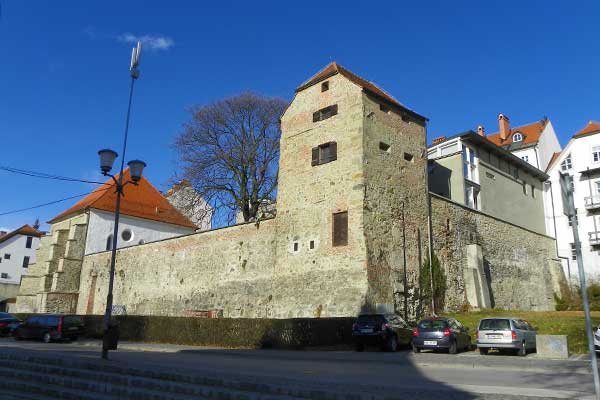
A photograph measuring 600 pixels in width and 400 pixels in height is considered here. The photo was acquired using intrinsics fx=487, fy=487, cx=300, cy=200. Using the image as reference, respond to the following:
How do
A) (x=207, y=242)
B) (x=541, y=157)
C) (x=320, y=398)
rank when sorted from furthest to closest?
(x=541, y=157), (x=207, y=242), (x=320, y=398)

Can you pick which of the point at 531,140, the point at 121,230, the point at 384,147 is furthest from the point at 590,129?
the point at 121,230

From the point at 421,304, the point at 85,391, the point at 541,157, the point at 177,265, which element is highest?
the point at 541,157

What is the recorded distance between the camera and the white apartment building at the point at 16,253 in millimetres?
61438

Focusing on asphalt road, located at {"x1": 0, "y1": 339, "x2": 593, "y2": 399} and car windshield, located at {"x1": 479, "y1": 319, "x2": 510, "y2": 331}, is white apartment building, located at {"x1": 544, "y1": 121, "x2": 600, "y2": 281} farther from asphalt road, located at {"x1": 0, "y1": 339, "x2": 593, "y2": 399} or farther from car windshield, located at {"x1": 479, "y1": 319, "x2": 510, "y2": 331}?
asphalt road, located at {"x1": 0, "y1": 339, "x2": 593, "y2": 399}

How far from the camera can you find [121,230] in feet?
Result: 137

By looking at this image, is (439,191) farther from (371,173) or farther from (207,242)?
(207,242)

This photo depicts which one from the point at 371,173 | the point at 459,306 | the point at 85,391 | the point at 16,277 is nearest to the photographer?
the point at 85,391

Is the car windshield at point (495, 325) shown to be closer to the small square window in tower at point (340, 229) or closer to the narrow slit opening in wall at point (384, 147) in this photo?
the small square window in tower at point (340, 229)

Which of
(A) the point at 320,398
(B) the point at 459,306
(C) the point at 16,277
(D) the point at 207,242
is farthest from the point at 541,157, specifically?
(C) the point at 16,277

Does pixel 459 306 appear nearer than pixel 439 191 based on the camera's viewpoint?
Yes

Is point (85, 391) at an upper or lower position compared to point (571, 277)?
lower

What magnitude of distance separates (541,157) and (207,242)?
33041mm

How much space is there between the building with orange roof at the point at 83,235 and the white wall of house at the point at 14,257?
2127 cm

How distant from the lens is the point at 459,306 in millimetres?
26234
